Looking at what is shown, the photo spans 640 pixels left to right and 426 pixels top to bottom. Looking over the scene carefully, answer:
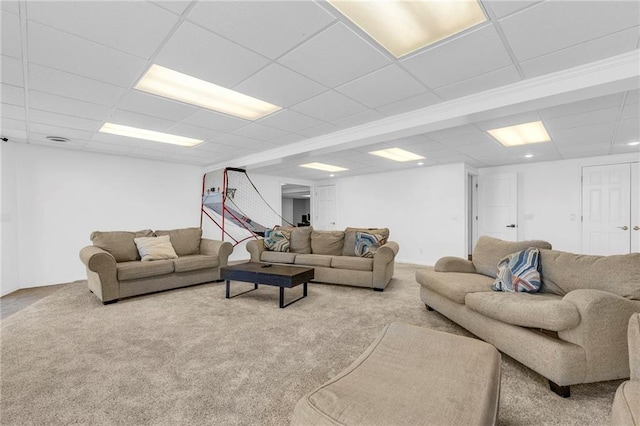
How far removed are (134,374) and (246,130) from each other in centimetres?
305

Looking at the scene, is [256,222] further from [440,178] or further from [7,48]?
[7,48]

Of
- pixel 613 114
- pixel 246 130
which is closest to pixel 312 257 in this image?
pixel 246 130

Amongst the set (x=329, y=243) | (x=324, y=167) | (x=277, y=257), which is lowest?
(x=277, y=257)

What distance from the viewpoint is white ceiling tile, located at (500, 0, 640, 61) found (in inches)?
64.1

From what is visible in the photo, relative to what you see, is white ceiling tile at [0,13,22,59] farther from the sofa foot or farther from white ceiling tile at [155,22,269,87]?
the sofa foot

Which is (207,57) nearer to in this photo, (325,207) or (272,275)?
(272,275)

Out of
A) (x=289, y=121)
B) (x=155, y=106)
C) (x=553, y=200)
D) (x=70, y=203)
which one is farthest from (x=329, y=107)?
(x=553, y=200)

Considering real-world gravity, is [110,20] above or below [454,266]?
above

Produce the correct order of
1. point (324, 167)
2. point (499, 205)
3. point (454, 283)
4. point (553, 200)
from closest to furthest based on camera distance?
point (454, 283) → point (553, 200) → point (499, 205) → point (324, 167)

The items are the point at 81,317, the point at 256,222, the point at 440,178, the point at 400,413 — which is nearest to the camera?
the point at 400,413

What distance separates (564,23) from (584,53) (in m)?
0.53

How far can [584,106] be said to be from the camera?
9.63ft

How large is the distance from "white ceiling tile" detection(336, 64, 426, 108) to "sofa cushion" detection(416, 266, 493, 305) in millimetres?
1874

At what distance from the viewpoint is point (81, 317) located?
9.82 ft
